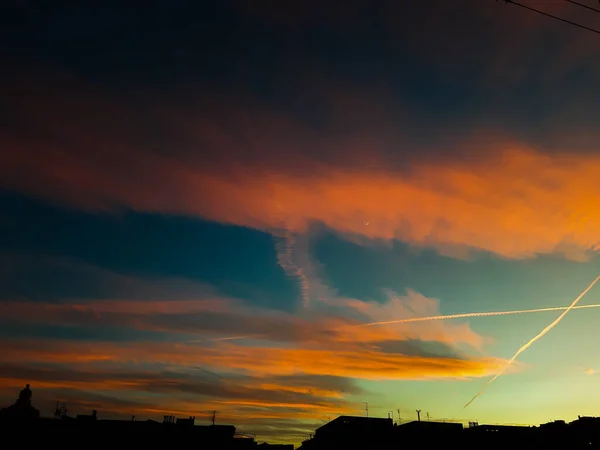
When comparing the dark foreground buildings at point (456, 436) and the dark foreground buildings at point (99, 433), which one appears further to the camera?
the dark foreground buildings at point (456, 436)

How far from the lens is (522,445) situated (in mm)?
64062

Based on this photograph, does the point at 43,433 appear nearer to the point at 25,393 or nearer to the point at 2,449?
the point at 2,449

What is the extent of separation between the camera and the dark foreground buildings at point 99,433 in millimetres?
50094

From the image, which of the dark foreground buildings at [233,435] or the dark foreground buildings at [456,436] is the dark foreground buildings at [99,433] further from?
the dark foreground buildings at [456,436]

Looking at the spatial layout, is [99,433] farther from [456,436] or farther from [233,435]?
[456,436]

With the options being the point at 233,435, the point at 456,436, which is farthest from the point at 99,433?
the point at 456,436

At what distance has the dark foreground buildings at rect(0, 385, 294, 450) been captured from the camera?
164 ft

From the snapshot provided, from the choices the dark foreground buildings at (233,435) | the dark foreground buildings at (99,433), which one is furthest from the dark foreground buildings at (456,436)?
the dark foreground buildings at (99,433)

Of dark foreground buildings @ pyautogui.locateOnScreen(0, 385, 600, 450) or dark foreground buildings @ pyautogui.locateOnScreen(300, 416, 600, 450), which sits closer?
dark foreground buildings @ pyautogui.locateOnScreen(0, 385, 600, 450)

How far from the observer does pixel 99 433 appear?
55031 mm

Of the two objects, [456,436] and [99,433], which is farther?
[456,436]

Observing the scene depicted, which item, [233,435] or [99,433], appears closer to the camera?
[99,433]

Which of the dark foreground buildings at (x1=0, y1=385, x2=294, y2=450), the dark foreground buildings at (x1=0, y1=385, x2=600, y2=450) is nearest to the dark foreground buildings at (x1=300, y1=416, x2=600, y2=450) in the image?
the dark foreground buildings at (x1=0, y1=385, x2=600, y2=450)

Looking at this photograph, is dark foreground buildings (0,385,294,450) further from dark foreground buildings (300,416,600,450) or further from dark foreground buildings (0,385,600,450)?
dark foreground buildings (300,416,600,450)
